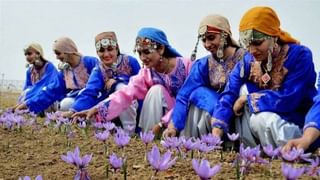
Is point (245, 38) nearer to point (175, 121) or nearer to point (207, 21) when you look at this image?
point (207, 21)

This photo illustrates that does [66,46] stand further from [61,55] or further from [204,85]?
[204,85]

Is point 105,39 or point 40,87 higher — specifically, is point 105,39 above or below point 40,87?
above

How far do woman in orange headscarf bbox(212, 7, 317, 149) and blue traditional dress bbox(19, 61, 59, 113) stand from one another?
11.7 ft

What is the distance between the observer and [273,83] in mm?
3145

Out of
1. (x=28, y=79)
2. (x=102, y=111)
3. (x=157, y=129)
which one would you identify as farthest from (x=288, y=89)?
(x=28, y=79)

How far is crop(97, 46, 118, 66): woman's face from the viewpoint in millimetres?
4902

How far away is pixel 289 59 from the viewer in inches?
120

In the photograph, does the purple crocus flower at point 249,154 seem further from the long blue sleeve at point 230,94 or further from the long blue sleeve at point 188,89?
the long blue sleeve at point 188,89

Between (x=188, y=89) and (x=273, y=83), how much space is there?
0.81m

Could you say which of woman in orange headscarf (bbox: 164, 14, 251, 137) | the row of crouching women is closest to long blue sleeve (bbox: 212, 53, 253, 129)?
the row of crouching women

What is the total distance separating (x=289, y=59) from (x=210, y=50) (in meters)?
0.77

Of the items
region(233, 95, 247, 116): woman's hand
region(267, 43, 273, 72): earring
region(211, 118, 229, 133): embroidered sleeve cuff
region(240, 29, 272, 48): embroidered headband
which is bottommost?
region(211, 118, 229, 133): embroidered sleeve cuff

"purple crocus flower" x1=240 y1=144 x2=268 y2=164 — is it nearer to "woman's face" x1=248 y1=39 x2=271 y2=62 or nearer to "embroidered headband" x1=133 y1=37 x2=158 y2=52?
"woman's face" x1=248 y1=39 x2=271 y2=62

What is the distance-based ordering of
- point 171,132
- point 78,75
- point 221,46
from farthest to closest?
point 78,75 → point 221,46 → point 171,132
